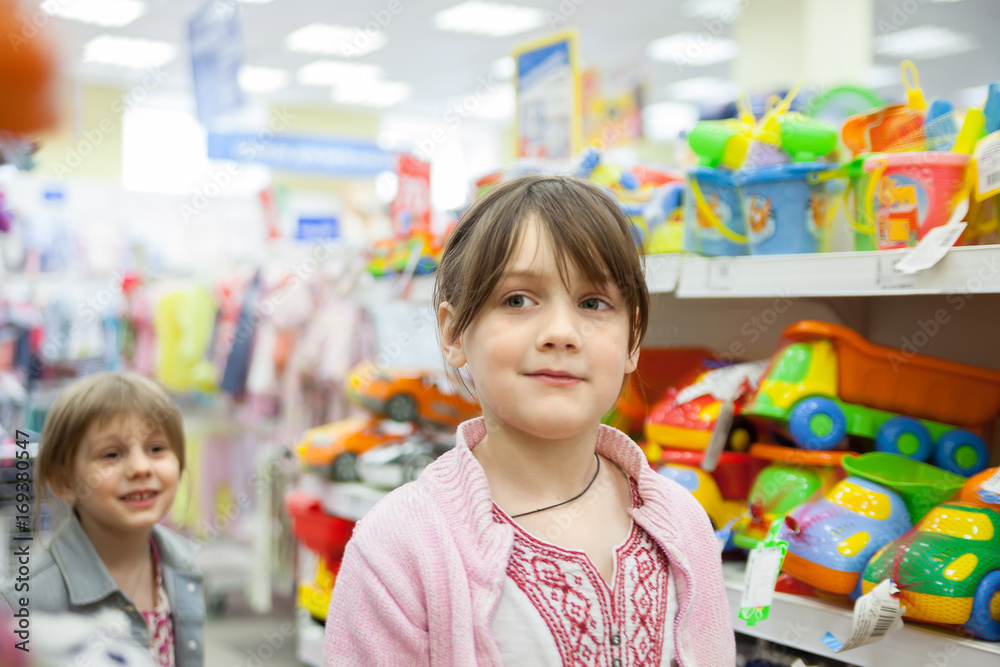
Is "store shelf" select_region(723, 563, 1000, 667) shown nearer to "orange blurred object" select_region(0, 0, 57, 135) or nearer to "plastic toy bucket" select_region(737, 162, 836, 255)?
"plastic toy bucket" select_region(737, 162, 836, 255)

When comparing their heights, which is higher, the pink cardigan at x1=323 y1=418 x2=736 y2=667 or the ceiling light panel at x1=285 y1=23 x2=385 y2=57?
the ceiling light panel at x1=285 y1=23 x2=385 y2=57

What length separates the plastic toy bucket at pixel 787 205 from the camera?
4.70 feet

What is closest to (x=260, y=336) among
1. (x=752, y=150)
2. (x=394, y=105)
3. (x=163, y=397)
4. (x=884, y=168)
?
(x=163, y=397)

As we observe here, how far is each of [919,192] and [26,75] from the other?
4.01 ft

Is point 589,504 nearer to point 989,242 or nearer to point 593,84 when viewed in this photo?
point 989,242

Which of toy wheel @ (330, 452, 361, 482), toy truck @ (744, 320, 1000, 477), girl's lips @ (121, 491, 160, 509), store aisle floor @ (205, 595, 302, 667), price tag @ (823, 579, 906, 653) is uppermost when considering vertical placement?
toy truck @ (744, 320, 1000, 477)

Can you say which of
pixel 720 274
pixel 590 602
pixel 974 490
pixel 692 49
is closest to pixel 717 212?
pixel 720 274

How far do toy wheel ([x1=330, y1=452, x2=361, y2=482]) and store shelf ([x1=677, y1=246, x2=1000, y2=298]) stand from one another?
1.12 m

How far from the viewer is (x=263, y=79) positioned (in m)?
9.81

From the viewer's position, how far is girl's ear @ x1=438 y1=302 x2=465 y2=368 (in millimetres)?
946

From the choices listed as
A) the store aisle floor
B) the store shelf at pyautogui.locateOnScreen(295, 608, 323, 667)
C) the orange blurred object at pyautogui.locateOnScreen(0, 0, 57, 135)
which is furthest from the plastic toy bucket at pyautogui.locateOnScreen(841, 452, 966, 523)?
the store aisle floor

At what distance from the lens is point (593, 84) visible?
15.4ft

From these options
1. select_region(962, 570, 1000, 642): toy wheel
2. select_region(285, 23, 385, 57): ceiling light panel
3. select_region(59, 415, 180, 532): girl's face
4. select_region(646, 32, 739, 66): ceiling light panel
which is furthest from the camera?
select_region(646, 32, 739, 66): ceiling light panel

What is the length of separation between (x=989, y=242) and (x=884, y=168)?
177 mm
